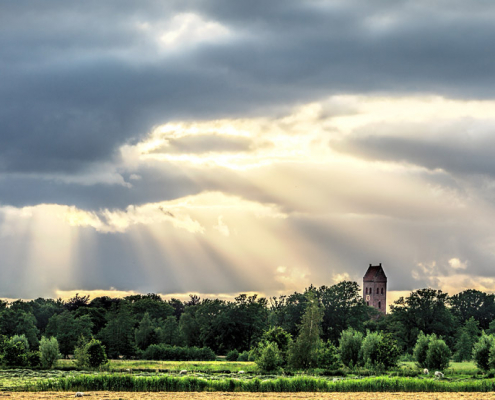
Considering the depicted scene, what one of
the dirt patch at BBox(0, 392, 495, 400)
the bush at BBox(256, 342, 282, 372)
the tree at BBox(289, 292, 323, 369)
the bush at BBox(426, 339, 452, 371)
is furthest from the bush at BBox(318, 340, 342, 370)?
the dirt patch at BBox(0, 392, 495, 400)

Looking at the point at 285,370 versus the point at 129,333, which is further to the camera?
the point at 129,333

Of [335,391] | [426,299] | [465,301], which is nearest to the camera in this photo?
[335,391]

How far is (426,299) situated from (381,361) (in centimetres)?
4643

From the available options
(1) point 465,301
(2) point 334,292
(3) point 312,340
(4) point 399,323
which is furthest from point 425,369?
(1) point 465,301

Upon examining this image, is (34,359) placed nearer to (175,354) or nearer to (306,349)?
(175,354)

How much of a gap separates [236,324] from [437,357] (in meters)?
56.1

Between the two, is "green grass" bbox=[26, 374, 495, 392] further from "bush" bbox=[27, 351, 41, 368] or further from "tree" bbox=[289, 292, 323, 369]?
"bush" bbox=[27, 351, 41, 368]

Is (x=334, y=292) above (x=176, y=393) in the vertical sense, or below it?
above

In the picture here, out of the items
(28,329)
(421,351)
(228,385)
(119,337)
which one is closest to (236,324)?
(119,337)

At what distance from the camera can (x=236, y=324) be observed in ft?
461

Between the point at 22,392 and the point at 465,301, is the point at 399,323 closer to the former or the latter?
the point at 465,301

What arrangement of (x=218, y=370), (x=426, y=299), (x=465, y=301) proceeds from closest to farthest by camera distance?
(x=218, y=370) → (x=426, y=299) → (x=465, y=301)

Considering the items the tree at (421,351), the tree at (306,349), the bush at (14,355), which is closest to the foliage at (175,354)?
the bush at (14,355)

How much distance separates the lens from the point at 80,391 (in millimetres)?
58344
